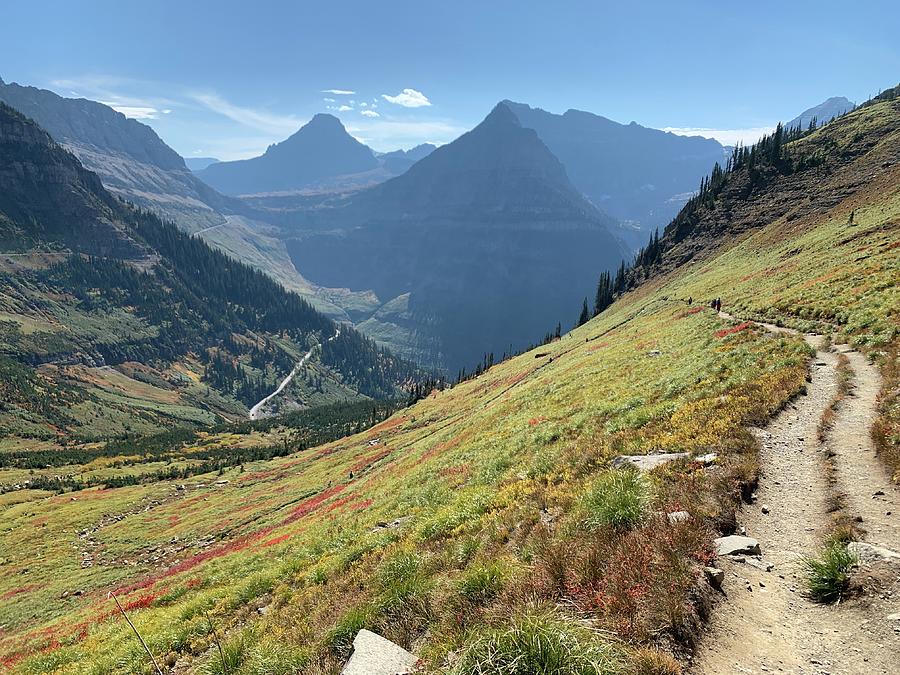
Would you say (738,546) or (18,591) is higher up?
(738,546)

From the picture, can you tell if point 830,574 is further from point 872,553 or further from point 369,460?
point 369,460

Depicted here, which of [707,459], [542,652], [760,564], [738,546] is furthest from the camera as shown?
[707,459]

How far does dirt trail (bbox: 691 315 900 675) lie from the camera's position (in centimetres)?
561

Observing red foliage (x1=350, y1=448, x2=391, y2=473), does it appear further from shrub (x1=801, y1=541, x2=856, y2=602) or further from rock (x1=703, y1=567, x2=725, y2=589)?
shrub (x1=801, y1=541, x2=856, y2=602)

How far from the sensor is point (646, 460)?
12.0 metres

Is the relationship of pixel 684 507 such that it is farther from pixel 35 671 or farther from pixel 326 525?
pixel 35 671

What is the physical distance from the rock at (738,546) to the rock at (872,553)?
4.48 ft

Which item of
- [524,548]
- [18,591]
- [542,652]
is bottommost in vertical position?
[18,591]

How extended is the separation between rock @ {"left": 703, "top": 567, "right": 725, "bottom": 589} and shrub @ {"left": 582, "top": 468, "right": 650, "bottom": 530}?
5.07ft

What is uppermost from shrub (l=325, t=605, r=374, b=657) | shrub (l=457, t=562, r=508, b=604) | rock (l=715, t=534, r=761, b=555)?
rock (l=715, t=534, r=761, b=555)

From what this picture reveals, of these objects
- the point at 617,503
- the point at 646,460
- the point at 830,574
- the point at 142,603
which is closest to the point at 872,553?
the point at 830,574

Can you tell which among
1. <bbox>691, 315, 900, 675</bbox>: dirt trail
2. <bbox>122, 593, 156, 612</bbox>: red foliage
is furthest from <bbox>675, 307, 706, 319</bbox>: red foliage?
<bbox>122, 593, 156, 612</bbox>: red foliage

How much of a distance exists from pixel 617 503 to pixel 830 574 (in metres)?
3.38

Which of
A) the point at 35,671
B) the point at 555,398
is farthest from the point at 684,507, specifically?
the point at 35,671
